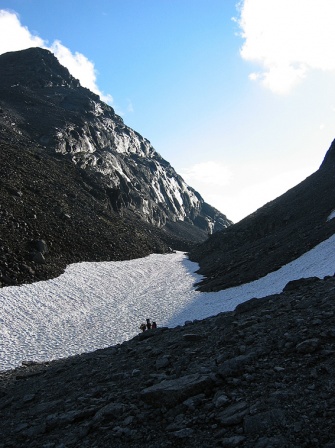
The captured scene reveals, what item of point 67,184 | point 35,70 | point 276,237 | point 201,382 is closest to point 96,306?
point 201,382

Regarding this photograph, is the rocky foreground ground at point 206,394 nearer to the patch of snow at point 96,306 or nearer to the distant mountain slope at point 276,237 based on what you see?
the patch of snow at point 96,306

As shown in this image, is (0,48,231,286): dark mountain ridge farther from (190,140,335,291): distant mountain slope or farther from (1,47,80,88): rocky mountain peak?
(190,140,335,291): distant mountain slope

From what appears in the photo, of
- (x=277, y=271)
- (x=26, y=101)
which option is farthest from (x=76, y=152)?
(x=277, y=271)

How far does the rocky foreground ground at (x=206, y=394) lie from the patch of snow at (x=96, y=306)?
26.8 feet

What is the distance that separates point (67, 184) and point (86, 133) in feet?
192

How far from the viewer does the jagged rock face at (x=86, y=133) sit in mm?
102875

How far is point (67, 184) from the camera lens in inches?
2721

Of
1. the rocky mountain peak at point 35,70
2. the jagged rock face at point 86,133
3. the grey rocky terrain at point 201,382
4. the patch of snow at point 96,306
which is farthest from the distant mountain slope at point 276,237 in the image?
the rocky mountain peak at point 35,70

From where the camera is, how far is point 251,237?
61219 mm

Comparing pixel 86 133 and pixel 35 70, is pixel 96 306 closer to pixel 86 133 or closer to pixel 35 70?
pixel 86 133

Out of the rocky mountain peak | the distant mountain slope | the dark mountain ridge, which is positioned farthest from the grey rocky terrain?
the rocky mountain peak

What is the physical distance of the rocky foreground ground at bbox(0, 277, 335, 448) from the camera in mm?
6043

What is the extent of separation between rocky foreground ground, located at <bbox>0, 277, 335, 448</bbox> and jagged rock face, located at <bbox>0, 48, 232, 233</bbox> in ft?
253

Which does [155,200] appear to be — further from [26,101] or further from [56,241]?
[56,241]
